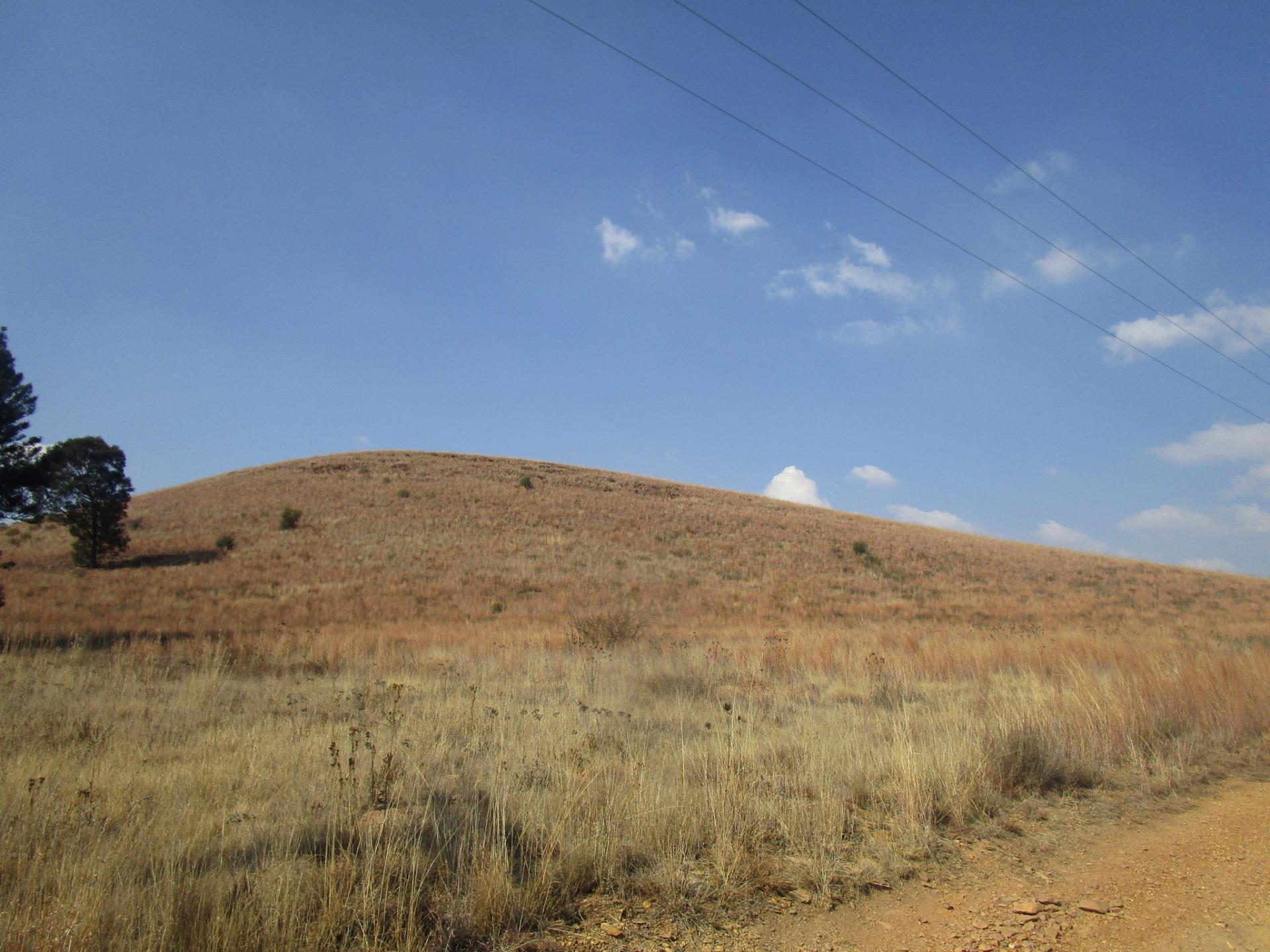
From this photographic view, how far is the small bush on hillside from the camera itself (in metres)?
15.0

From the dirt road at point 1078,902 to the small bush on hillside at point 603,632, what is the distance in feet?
34.1

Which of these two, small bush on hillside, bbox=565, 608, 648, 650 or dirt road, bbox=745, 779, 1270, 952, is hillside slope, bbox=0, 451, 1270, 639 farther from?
dirt road, bbox=745, 779, 1270, 952

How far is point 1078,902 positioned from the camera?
3.91 m

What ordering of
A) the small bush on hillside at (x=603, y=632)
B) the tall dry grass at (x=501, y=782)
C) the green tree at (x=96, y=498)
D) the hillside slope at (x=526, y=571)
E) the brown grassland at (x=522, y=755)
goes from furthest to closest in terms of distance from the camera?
the green tree at (x=96, y=498) < the hillside slope at (x=526, y=571) < the small bush on hillside at (x=603, y=632) < the brown grassland at (x=522, y=755) < the tall dry grass at (x=501, y=782)

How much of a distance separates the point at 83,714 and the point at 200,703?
47.4 inches

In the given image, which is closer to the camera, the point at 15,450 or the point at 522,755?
the point at 522,755

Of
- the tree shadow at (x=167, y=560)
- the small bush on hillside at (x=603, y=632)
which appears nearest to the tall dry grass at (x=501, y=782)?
the small bush on hillside at (x=603, y=632)

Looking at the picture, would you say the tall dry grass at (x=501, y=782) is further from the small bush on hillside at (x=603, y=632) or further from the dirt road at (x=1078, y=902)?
the small bush on hillside at (x=603, y=632)

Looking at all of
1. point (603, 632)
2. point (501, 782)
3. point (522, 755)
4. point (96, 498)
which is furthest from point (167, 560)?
point (501, 782)

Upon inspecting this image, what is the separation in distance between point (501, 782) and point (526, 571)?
25.9 meters

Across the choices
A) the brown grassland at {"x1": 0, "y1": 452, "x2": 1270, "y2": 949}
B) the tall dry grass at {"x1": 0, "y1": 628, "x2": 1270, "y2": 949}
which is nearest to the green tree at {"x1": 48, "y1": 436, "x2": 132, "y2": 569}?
the brown grassland at {"x1": 0, "y1": 452, "x2": 1270, "y2": 949}

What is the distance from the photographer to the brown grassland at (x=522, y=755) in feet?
11.1

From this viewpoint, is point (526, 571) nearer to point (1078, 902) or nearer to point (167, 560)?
point (167, 560)

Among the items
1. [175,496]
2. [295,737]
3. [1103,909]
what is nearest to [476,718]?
[295,737]
